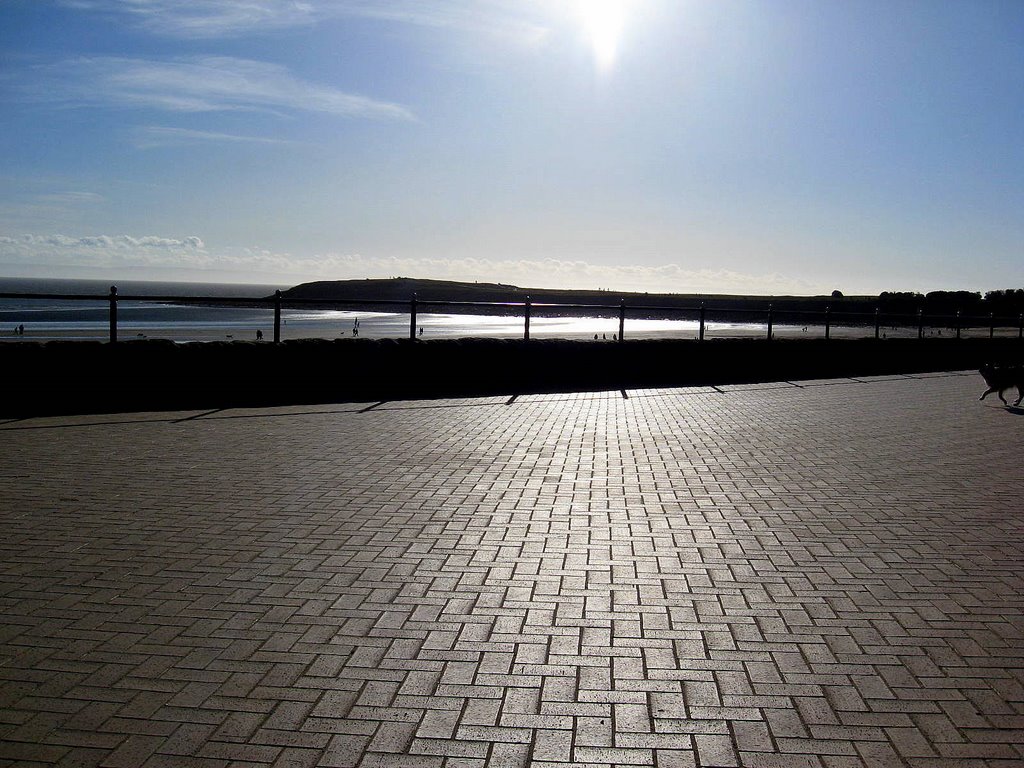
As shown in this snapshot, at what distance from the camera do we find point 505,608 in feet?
14.1

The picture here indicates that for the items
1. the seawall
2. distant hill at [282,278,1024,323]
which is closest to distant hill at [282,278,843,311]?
distant hill at [282,278,1024,323]

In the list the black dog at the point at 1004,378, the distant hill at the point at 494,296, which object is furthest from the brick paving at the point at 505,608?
the distant hill at the point at 494,296

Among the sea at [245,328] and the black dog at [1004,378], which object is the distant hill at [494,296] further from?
the black dog at [1004,378]

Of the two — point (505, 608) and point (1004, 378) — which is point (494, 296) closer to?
point (1004, 378)

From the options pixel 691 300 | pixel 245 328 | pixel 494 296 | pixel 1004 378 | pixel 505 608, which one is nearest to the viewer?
pixel 505 608

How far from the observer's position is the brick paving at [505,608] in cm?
306

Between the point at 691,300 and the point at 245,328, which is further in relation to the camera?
the point at 691,300

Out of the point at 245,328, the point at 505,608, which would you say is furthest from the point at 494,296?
the point at 505,608

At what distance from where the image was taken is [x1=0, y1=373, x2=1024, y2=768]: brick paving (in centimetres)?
306

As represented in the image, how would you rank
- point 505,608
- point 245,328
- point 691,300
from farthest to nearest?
point 691,300 < point 245,328 < point 505,608

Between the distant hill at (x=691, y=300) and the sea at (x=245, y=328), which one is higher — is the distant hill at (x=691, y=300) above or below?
above

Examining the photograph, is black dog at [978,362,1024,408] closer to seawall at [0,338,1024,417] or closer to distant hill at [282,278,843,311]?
seawall at [0,338,1024,417]

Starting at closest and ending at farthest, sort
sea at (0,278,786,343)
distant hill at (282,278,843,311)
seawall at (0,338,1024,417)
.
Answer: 1. seawall at (0,338,1024,417)
2. sea at (0,278,786,343)
3. distant hill at (282,278,843,311)

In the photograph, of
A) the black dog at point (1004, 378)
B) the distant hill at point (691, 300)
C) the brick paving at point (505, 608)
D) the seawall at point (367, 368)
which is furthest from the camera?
the distant hill at point (691, 300)
